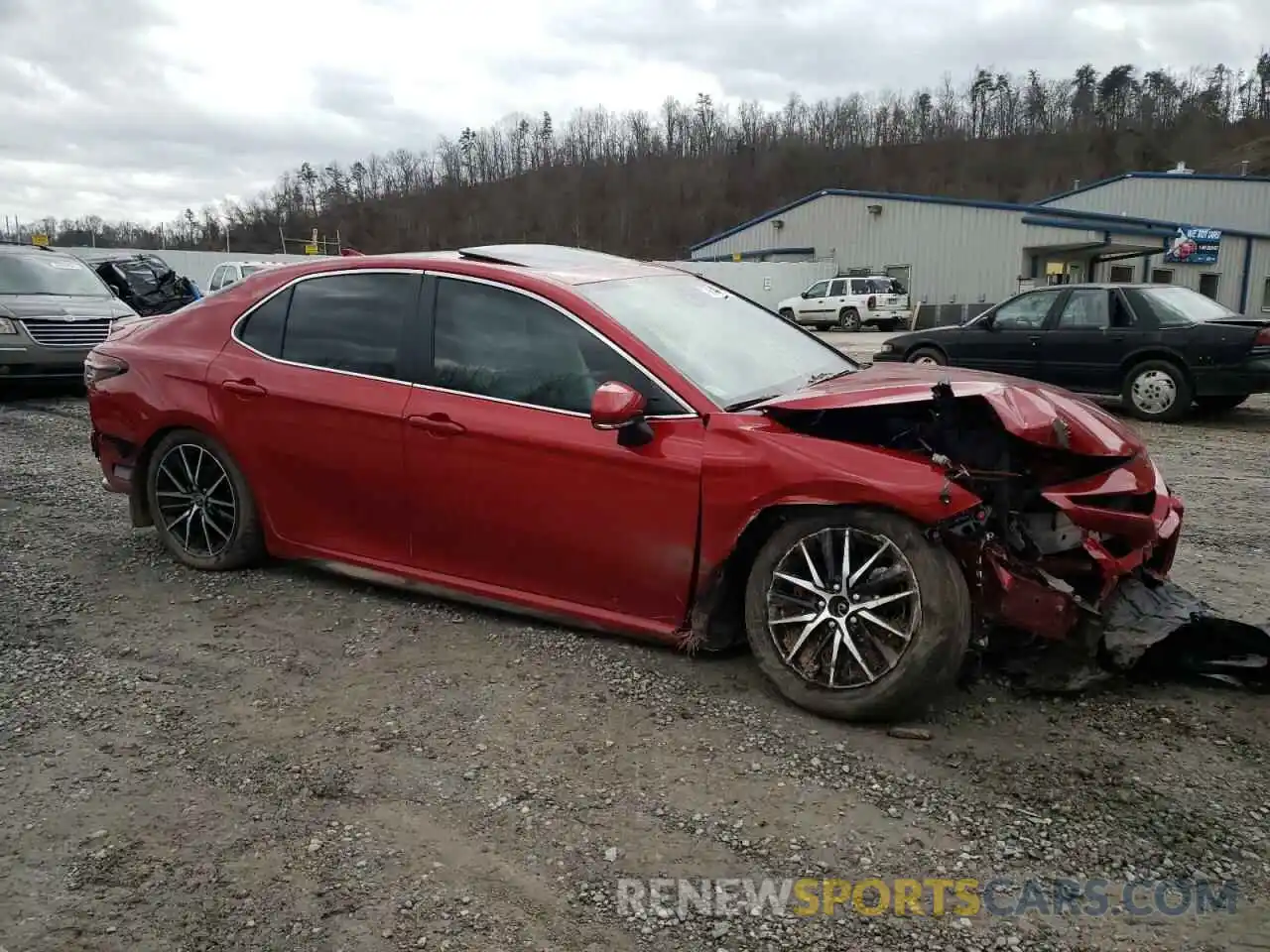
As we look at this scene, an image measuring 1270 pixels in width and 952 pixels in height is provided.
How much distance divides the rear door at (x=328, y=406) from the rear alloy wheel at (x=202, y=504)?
0.54ft

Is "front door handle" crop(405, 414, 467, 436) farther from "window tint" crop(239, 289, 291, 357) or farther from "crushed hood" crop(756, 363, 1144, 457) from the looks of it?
"crushed hood" crop(756, 363, 1144, 457)

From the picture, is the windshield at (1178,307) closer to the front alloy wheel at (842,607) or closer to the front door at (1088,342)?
the front door at (1088,342)

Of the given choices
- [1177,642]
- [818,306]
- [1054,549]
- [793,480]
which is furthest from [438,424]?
[818,306]

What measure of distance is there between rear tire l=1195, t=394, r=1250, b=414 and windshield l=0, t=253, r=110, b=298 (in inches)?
527

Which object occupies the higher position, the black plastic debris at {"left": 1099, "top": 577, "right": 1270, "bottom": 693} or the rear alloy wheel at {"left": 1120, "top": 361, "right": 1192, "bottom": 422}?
the rear alloy wheel at {"left": 1120, "top": 361, "right": 1192, "bottom": 422}

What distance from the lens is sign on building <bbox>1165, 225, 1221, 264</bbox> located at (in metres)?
32.2

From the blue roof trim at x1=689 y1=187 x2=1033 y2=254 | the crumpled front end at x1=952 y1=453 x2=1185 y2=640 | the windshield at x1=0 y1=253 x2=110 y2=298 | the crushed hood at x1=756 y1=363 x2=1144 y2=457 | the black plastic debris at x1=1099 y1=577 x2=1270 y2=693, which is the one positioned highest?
the blue roof trim at x1=689 y1=187 x2=1033 y2=254

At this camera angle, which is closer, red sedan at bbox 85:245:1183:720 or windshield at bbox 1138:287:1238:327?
red sedan at bbox 85:245:1183:720

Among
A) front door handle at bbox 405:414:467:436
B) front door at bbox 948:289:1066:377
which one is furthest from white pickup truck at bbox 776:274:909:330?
front door handle at bbox 405:414:467:436

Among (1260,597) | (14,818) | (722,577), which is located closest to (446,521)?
(722,577)

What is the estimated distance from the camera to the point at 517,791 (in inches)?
113

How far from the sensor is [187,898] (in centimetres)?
238

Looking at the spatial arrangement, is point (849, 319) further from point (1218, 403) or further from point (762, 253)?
point (1218, 403)

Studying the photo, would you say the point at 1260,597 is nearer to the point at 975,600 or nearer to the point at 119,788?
the point at 975,600
